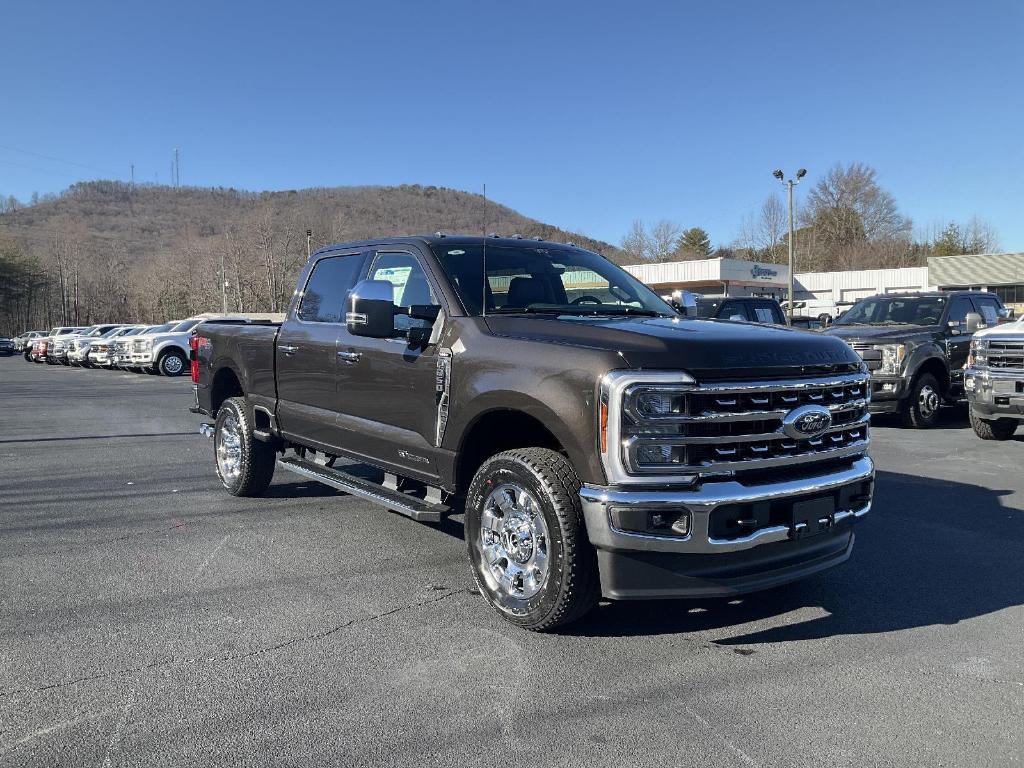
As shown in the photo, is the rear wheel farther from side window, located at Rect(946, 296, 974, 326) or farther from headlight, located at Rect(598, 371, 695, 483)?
headlight, located at Rect(598, 371, 695, 483)

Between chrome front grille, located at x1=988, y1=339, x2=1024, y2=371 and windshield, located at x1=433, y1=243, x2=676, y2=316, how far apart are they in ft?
19.1

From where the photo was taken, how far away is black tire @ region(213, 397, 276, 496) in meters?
6.68

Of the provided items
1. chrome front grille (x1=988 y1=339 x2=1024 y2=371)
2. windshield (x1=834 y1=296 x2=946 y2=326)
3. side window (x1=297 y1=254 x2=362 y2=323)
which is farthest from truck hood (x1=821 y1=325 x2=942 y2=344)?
side window (x1=297 y1=254 x2=362 y2=323)

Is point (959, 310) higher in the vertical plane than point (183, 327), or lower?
lower

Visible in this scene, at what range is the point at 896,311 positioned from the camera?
1294 centimetres

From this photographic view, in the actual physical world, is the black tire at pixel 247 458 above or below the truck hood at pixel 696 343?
below

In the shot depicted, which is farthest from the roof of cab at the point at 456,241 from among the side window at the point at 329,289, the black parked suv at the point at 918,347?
the black parked suv at the point at 918,347

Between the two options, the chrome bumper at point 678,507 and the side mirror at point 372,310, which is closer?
the chrome bumper at point 678,507

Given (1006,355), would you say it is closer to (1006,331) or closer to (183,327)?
(1006,331)

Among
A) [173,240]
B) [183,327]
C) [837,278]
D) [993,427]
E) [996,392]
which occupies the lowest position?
[993,427]

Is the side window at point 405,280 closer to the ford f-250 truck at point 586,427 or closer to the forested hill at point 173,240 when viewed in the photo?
the ford f-250 truck at point 586,427

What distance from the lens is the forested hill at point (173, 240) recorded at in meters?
33.7

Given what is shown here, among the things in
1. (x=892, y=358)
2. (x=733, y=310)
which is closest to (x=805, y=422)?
(x=892, y=358)

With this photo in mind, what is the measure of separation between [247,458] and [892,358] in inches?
347
